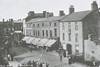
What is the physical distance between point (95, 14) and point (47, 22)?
13141mm

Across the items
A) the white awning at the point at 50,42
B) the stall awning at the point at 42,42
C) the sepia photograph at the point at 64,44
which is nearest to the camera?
the sepia photograph at the point at 64,44

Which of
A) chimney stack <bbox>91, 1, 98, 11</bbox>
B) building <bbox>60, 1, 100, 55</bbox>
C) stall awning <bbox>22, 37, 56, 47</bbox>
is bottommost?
stall awning <bbox>22, 37, 56, 47</bbox>

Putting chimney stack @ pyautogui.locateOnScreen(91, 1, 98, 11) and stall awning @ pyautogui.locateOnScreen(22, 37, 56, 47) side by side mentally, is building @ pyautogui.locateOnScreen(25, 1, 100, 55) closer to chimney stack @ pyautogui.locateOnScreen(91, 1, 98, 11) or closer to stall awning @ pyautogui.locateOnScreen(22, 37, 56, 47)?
chimney stack @ pyautogui.locateOnScreen(91, 1, 98, 11)

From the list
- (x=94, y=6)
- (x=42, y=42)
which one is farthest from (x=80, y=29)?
(x=42, y=42)

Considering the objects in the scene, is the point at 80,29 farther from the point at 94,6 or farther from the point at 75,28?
the point at 94,6

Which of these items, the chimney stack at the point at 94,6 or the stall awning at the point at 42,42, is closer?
the chimney stack at the point at 94,6

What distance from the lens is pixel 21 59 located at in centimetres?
1817

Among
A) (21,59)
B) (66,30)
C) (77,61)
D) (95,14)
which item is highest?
(95,14)

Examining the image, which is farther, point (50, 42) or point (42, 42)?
point (42, 42)

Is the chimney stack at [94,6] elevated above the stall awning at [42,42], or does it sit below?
above

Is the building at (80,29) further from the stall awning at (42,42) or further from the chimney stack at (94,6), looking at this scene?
the stall awning at (42,42)

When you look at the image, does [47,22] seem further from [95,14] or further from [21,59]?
[21,59]

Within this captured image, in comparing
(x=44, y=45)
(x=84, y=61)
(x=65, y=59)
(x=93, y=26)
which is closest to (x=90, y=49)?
(x=84, y=61)

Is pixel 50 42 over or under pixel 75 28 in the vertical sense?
under
